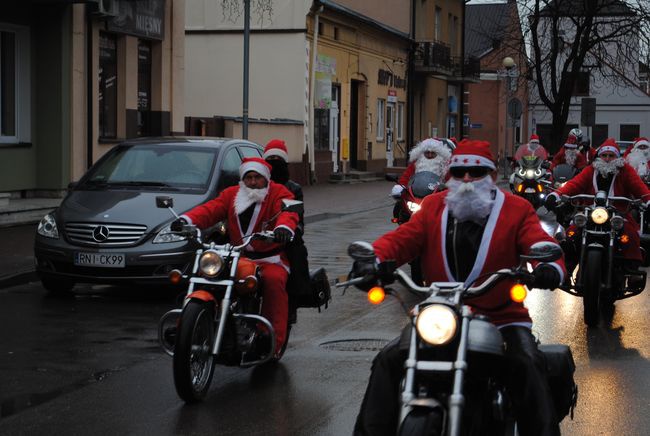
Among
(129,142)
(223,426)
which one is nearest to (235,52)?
(129,142)

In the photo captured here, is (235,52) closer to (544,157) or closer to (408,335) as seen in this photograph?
(544,157)

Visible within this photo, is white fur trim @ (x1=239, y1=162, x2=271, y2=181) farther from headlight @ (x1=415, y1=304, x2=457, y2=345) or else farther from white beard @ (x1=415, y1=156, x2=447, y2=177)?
white beard @ (x1=415, y1=156, x2=447, y2=177)

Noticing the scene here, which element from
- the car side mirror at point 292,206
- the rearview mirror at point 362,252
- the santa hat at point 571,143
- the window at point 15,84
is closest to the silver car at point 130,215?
the car side mirror at point 292,206

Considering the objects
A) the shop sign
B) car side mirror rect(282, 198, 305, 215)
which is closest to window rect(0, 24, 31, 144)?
the shop sign

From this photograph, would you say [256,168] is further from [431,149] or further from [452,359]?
[431,149]

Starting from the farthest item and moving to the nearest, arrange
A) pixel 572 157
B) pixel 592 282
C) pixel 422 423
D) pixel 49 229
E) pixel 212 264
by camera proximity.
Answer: pixel 572 157 < pixel 49 229 < pixel 592 282 < pixel 212 264 < pixel 422 423

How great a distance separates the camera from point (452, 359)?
14.4ft

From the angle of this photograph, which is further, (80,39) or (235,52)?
(235,52)

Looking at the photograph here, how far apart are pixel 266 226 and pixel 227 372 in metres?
1.08

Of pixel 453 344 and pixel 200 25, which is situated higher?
pixel 200 25

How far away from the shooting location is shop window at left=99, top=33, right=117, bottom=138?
911 inches

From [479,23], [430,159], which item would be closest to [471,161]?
[430,159]

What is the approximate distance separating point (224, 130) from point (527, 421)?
25.3 m

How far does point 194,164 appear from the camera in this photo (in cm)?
1275
